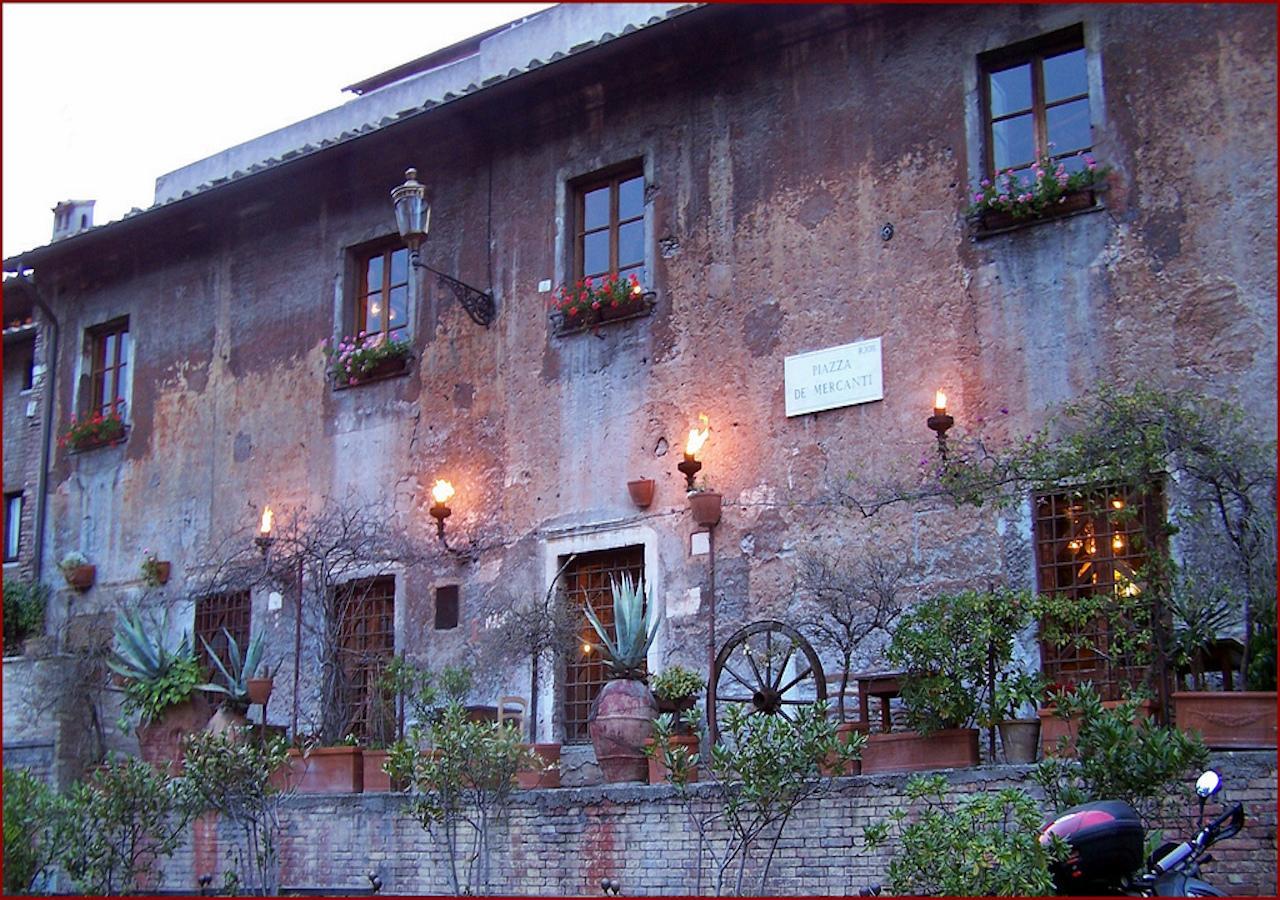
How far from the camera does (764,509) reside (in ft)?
39.7

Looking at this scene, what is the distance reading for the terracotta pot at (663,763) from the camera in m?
10.1

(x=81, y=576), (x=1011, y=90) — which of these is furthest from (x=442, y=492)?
(x=1011, y=90)

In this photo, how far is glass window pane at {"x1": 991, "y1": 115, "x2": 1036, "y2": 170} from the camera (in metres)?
11.5

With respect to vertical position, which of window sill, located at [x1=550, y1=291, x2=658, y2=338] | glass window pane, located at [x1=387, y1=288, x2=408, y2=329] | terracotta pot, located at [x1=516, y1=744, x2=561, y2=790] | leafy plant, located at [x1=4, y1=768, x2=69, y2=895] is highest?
glass window pane, located at [x1=387, y1=288, x2=408, y2=329]

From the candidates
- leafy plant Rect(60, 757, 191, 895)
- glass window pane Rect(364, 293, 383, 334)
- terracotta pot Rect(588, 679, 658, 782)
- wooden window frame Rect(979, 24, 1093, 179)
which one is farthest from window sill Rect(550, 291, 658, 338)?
Answer: leafy plant Rect(60, 757, 191, 895)

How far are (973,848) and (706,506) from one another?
15.5 ft

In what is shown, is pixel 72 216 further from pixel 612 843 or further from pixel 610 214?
pixel 612 843

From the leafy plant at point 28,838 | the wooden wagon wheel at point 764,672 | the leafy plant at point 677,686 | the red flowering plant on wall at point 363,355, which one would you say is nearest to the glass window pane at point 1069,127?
the wooden wagon wheel at point 764,672

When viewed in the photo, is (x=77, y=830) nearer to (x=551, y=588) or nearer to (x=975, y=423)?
(x=551, y=588)

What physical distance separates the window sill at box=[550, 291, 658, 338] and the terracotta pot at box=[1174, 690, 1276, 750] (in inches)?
231

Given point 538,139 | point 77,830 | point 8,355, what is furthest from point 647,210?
point 8,355

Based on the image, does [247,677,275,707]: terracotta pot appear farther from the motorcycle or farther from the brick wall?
the motorcycle

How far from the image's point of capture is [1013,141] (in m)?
11.6

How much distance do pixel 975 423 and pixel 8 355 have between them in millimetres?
13776
